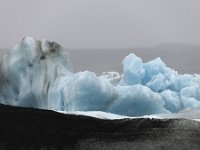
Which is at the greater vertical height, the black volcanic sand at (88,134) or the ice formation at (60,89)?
the ice formation at (60,89)

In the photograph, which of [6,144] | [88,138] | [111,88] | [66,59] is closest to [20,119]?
[6,144]

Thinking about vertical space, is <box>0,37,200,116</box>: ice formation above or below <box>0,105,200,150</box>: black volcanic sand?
above

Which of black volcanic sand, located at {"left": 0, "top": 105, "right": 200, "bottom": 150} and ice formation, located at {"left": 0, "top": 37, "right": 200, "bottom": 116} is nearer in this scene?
black volcanic sand, located at {"left": 0, "top": 105, "right": 200, "bottom": 150}

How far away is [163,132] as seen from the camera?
2.74 m

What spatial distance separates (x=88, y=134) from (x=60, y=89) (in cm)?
891

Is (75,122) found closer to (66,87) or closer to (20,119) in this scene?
(20,119)

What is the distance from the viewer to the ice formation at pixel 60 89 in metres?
11.0

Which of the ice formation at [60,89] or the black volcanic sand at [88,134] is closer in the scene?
the black volcanic sand at [88,134]

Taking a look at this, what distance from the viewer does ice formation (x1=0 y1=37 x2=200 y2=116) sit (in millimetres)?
11016

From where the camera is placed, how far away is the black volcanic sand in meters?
2.70

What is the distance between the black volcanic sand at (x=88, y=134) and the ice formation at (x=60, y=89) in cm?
807

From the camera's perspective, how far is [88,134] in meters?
2.72

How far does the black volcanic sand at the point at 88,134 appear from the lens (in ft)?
8.85

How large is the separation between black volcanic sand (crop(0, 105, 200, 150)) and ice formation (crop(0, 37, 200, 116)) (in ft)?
26.5
